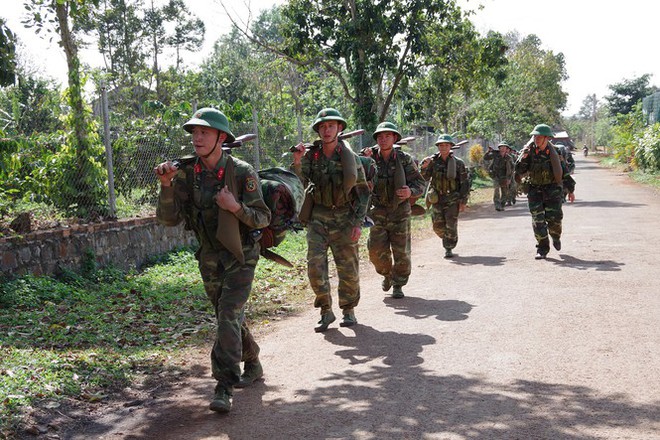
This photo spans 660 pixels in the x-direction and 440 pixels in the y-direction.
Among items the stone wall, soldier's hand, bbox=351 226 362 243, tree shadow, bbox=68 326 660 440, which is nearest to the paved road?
tree shadow, bbox=68 326 660 440

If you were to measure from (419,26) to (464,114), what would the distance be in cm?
1664

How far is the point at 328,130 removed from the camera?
6.86 metres

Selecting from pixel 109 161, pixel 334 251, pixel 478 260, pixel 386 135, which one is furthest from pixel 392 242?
pixel 109 161

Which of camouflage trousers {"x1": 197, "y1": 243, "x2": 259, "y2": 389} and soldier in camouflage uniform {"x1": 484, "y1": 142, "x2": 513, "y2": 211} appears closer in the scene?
camouflage trousers {"x1": 197, "y1": 243, "x2": 259, "y2": 389}

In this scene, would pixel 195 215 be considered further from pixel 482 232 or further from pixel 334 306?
pixel 482 232

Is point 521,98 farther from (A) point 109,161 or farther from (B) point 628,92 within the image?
(A) point 109,161

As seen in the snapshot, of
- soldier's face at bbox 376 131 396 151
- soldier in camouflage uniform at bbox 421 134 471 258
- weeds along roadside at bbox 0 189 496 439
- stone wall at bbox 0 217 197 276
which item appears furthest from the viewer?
soldier in camouflage uniform at bbox 421 134 471 258

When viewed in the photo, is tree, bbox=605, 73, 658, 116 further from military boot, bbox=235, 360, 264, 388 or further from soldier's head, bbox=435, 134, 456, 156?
military boot, bbox=235, 360, 264, 388

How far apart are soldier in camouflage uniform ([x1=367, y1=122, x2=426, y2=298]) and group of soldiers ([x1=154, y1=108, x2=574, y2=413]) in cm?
1

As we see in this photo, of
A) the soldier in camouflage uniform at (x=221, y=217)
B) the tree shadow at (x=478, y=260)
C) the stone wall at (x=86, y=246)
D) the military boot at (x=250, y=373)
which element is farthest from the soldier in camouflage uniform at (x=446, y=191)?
the soldier in camouflage uniform at (x=221, y=217)

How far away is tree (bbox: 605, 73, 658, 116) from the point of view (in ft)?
233

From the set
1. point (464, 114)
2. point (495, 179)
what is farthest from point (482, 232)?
point (464, 114)

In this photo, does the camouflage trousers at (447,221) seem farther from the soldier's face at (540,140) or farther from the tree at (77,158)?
the tree at (77,158)

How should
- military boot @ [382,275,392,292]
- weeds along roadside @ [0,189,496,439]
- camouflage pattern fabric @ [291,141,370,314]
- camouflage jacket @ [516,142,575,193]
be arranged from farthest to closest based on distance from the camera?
1. camouflage jacket @ [516,142,575,193]
2. military boot @ [382,275,392,292]
3. camouflage pattern fabric @ [291,141,370,314]
4. weeds along roadside @ [0,189,496,439]
